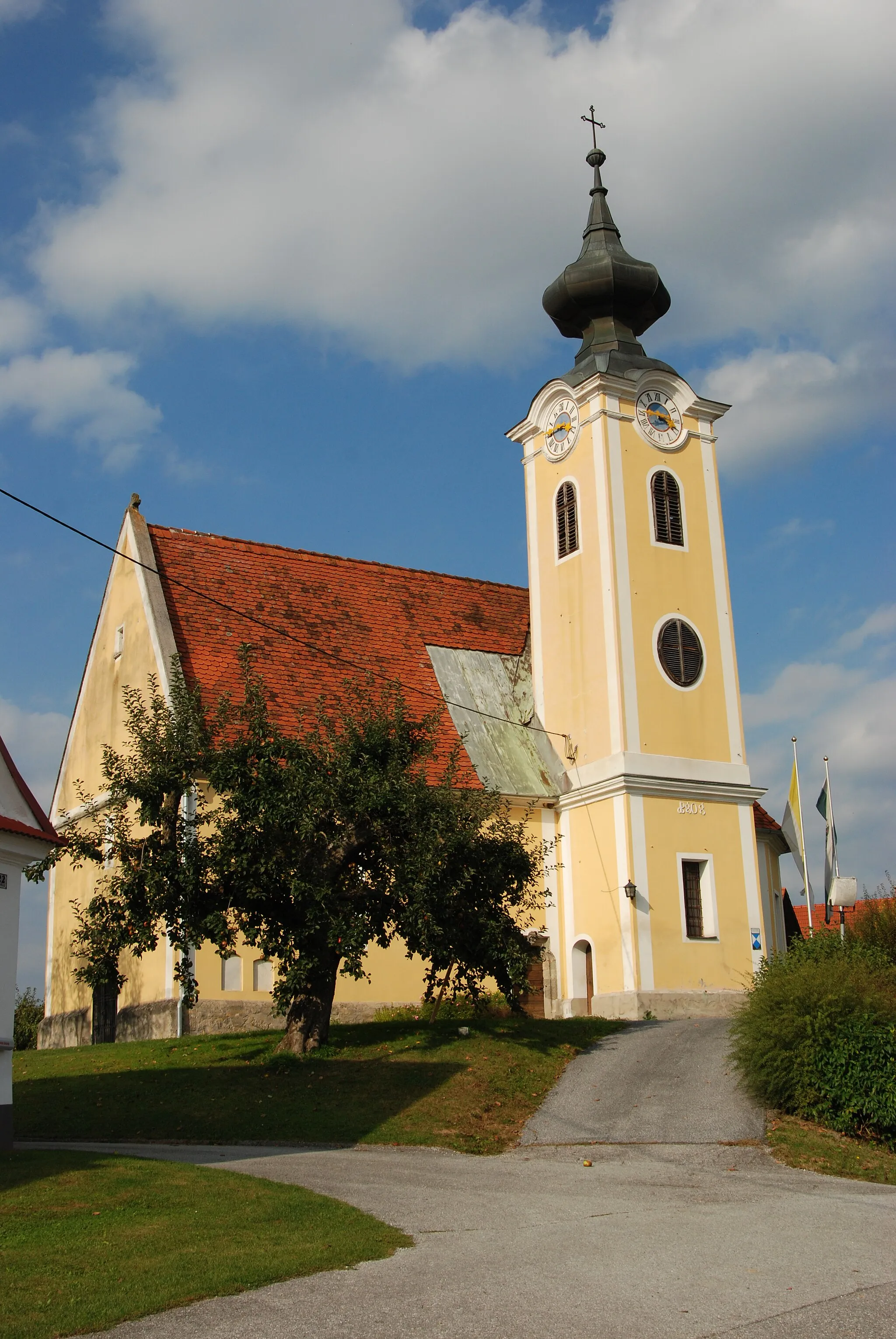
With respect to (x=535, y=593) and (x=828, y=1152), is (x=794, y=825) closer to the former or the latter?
(x=535, y=593)

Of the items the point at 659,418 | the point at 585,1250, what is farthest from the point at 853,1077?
the point at 659,418

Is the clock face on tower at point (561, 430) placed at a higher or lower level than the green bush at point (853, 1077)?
higher

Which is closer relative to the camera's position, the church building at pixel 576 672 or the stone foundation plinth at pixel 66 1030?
the church building at pixel 576 672

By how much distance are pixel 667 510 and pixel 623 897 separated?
927 centimetres

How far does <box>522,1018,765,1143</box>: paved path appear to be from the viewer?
16359mm

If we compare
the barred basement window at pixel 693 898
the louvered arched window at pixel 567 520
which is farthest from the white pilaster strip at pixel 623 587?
the barred basement window at pixel 693 898

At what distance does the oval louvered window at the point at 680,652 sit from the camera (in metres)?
28.7

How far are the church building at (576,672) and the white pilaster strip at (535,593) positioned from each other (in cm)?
7

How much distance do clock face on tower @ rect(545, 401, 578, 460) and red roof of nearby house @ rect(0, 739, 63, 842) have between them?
19.0m

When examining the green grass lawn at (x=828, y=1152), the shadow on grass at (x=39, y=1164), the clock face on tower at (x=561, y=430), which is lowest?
the green grass lawn at (x=828, y=1152)

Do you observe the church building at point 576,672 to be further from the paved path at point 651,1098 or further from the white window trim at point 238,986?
the paved path at point 651,1098

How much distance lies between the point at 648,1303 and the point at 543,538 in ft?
79.7

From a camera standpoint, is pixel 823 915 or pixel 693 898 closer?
pixel 693 898

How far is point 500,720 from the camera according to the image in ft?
98.9
